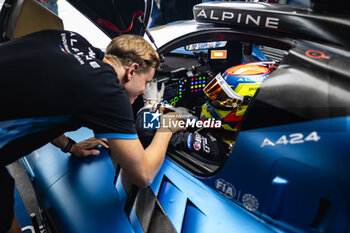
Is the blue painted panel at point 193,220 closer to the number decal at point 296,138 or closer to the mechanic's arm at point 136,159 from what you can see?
the mechanic's arm at point 136,159

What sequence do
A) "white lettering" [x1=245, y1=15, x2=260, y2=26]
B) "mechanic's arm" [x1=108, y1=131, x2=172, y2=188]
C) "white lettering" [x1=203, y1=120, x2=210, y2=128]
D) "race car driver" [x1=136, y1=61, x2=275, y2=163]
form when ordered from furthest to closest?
"white lettering" [x1=203, y1=120, x2=210, y2=128] < "race car driver" [x1=136, y1=61, x2=275, y2=163] < "white lettering" [x1=245, y1=15, x2=260, y2=26] < "mechanic's arm" [x1=108, y1=131, x2=172, y2=188]

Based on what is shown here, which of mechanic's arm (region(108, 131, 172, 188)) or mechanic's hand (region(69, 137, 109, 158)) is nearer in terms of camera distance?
mechanic's arm (region(108, 131, 172, 188))

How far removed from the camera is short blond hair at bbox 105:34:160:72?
4.08 ft

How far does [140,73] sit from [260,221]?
88 centimetres

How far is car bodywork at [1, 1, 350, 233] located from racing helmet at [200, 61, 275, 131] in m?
0.18

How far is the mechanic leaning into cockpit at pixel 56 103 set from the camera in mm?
930

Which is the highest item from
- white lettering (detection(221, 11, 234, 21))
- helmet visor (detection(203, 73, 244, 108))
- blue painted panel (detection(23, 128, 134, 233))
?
white lettering (detection(221, 11, 234, 21))

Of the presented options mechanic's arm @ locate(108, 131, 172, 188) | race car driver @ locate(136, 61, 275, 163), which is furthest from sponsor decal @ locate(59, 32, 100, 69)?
race car driver @ locate(136, 61, 275, 163)

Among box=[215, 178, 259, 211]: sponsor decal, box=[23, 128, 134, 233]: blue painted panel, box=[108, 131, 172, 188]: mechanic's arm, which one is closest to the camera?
box=[215, 178, 259, 211]: sponsor decal

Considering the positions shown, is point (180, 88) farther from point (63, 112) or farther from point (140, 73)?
point (63, 112)

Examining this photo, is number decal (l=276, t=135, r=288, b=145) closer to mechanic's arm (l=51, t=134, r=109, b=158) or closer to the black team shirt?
the black team shirt

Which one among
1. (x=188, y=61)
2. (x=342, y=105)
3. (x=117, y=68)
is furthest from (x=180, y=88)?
(x=342, y=105)

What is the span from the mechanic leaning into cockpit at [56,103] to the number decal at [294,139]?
53cm

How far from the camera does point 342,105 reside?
2.16ft
